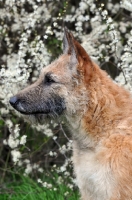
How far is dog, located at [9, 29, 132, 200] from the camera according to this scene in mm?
4727

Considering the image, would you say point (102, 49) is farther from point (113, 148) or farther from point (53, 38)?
point (113, 148)

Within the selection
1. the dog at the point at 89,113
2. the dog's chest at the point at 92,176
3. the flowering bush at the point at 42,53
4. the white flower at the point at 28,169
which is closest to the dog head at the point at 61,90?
the dog at the point at 89,113

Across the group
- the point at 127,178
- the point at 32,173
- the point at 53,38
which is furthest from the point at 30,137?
the point at 127,178

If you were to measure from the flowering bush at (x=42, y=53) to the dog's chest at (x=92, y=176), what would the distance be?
1404mm

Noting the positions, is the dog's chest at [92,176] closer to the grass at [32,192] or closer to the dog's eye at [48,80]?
the dog's eye at [48,80]

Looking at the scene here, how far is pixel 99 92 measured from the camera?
4.94 meters

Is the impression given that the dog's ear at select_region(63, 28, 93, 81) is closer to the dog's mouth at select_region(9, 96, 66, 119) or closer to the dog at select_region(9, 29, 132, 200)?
the dog at select_region(9, 29, 132, 200)

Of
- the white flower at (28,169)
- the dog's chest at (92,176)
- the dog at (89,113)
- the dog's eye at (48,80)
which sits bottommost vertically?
the white flower at (28,169)

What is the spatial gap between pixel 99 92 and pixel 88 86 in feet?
0.38

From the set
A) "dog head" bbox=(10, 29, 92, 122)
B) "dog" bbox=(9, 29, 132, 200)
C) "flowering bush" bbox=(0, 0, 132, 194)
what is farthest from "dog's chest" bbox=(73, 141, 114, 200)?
"flowering bush" bbox=(0, 0, 132, 194)

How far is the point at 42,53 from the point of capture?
266 inches

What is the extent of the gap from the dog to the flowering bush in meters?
1.16

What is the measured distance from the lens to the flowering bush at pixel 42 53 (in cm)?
653

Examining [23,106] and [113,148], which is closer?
[113,148]
